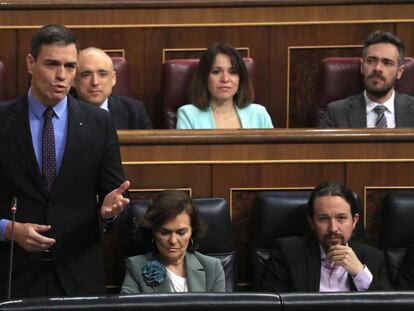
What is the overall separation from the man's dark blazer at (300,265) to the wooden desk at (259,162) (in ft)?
0.32

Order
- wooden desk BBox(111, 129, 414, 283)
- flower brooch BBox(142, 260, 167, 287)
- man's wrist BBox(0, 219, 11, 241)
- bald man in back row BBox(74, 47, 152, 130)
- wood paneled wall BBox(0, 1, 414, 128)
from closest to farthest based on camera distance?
man's wrist BBox(0, 219, 11, 241)
flower brooch BBox(142, 260, 167, 287)
wooden desk BBox(111, 129, 414, 283)
bald man in back row BBox(74, 47, 152, 130)
wood paneled wall BBox(0, 1, 414, 128)

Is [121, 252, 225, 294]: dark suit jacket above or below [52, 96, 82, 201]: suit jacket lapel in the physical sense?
below

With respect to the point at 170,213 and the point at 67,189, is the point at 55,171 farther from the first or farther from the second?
the point at 170,213

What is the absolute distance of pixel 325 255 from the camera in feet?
4.28

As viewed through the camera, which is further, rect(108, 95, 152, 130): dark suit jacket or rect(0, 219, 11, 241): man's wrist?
rect(108, 95, 152, 130): dark suit jacket

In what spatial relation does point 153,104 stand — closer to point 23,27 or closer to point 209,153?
point 23,27

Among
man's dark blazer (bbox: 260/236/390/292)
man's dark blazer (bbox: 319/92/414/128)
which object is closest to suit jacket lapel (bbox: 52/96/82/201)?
man's dark blazer (bbox: 260/236/390/292)

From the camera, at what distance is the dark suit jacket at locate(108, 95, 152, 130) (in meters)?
1.68

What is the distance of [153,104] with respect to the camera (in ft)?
6.18

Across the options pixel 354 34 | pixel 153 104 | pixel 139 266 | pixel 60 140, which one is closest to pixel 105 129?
pixel 60 140

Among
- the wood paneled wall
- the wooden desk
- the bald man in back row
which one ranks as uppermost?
the wood paneled wall

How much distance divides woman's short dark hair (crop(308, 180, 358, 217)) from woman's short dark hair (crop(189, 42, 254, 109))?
43 centimetres

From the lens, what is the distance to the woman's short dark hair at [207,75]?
1.70m

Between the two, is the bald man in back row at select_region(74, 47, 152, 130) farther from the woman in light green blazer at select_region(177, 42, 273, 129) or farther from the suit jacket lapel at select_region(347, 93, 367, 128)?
the suit jacket lapel at select_region(347, 93, 367, 128)
